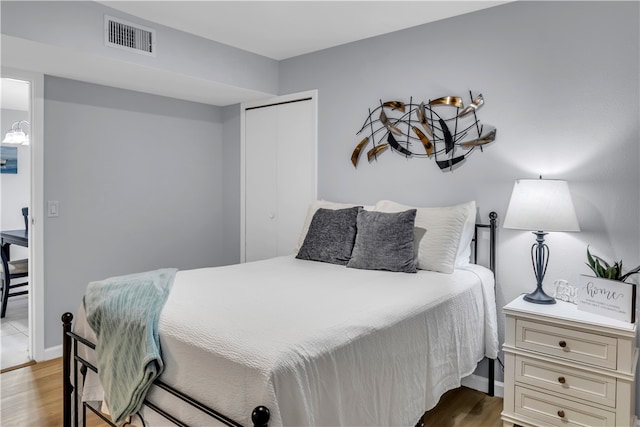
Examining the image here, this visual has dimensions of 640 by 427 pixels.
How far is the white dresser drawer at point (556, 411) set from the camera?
202 cm

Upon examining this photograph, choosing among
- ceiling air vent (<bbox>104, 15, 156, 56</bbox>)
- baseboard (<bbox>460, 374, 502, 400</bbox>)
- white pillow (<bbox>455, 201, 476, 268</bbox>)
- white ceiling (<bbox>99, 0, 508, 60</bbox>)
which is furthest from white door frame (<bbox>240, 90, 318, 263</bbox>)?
baseboard (<bbox>460, 374, 502, 400</bbox>)

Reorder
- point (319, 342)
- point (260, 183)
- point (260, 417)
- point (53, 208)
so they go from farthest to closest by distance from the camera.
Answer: point (260, 183)
point (53, 208)
point (319, 342)
point (260, 417)

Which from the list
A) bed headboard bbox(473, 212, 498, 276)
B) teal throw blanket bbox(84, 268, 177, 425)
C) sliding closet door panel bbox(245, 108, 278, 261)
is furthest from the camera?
sliding closet door panel bbox(245, 108, 278, 261)

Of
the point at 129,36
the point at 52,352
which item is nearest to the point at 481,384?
the point at 52,352

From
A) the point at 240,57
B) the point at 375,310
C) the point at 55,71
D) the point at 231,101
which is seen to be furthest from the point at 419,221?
the point at 55,71

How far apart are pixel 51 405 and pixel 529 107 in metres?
3.34

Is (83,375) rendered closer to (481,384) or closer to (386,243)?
(386,243)

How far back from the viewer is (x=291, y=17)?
2.93 metres

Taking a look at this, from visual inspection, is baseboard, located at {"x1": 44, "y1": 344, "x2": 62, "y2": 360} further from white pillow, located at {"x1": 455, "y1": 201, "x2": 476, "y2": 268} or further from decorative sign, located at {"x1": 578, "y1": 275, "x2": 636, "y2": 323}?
decorative sign, located at {"x1": 578, "y1": 275, "x2": 636, "y2": 323}

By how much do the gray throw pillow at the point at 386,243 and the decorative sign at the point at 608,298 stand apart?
0.86 metres

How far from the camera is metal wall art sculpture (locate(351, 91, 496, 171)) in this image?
9.14 ft

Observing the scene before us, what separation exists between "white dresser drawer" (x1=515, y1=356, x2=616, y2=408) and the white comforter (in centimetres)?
26

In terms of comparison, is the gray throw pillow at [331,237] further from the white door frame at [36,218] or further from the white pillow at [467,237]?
the white door frame at [36,218]

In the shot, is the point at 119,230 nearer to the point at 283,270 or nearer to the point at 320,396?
the point at 283,270
